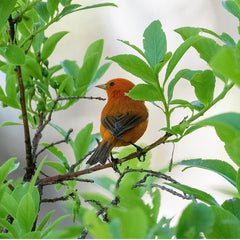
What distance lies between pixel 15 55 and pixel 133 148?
262 mm

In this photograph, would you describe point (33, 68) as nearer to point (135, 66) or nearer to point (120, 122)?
point (135, 66)

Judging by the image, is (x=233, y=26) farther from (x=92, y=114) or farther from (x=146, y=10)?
(x=92, y=114)

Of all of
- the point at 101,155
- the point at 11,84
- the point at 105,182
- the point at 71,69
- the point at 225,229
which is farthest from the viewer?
the point at 101,155

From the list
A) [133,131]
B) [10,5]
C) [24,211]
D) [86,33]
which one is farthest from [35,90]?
[86,33]

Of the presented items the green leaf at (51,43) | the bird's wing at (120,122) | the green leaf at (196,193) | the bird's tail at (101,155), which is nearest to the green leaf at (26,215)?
the green leaf at (196,193)

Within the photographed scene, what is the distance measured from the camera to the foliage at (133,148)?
373 mm

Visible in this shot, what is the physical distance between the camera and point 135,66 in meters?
0.65

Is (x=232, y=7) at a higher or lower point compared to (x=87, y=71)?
higher

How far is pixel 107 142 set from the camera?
1.87 metres

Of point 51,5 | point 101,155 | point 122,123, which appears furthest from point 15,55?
point 122,123

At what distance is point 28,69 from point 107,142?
86cm

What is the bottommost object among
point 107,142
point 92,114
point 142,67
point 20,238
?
point 92,114

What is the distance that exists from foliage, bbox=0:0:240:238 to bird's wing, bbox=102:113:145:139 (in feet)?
2.23

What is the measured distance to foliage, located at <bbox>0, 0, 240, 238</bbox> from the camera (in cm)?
37
